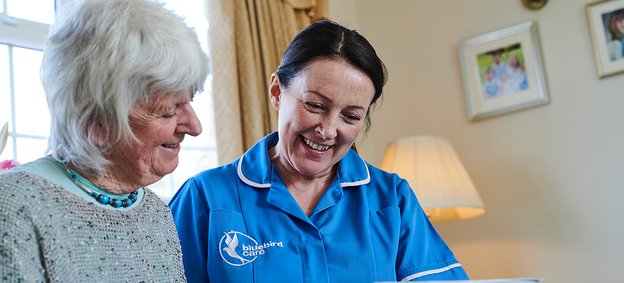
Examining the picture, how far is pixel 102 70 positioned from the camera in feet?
3.45

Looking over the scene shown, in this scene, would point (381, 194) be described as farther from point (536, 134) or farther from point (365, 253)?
point (536, 134)

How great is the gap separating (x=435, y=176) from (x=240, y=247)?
1538mm

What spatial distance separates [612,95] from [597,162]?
30 cm

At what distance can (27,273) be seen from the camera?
943 mm

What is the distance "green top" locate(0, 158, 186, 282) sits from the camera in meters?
0.95

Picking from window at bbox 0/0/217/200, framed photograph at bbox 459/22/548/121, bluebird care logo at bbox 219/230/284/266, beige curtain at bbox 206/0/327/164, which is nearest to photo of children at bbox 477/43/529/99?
framed photograph at bbox 459/22/548/121

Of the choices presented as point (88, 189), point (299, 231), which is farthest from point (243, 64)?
point (88, 189)

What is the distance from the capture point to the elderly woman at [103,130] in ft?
3.34

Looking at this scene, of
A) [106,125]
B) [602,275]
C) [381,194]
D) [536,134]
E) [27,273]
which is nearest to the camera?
[27,273]

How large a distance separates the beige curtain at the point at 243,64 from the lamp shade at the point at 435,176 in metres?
0.58

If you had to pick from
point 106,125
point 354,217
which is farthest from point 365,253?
point 106,125

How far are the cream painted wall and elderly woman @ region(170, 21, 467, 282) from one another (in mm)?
1592

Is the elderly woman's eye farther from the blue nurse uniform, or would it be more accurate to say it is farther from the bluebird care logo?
the bluebird care logo

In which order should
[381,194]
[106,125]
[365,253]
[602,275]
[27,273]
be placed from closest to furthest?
[27,273], [106,125], [365,253], [381,194], [602,275]
